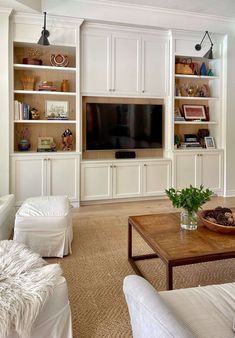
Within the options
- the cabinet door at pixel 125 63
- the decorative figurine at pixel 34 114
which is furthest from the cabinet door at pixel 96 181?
the cabinet door at pixel 125 63

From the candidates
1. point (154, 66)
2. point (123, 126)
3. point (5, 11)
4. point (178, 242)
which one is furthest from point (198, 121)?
point (178, 242)

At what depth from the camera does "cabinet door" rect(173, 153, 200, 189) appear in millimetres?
4922

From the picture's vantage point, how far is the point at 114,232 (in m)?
3.35

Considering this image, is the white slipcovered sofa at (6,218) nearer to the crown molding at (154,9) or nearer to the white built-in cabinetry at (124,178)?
the white built-in cabinetry at (124,178)

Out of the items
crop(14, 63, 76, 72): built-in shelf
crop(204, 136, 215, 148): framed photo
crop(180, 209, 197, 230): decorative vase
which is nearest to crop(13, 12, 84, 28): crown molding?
crop(14, 63, 76, 72): built-in shelf

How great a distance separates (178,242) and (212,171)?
340 centimetres

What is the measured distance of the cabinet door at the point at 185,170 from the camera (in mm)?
4922

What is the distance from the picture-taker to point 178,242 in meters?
2.00

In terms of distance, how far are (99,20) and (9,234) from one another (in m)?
3.24

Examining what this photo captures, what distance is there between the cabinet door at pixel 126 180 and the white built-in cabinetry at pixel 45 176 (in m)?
0.63

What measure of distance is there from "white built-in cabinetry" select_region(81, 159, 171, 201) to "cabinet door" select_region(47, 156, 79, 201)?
13 cm

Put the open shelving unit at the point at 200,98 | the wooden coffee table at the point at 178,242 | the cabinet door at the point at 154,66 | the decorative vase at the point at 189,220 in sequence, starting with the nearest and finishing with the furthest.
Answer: the wooden coffee table at the point at 178,242 → the decorative vase at the point at 189,220 → the cabinet door at the point at 154,66 → the open shelving unit at the point at 200,98

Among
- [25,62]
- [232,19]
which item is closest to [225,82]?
[232,19]

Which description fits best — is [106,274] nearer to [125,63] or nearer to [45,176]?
[45,176]
